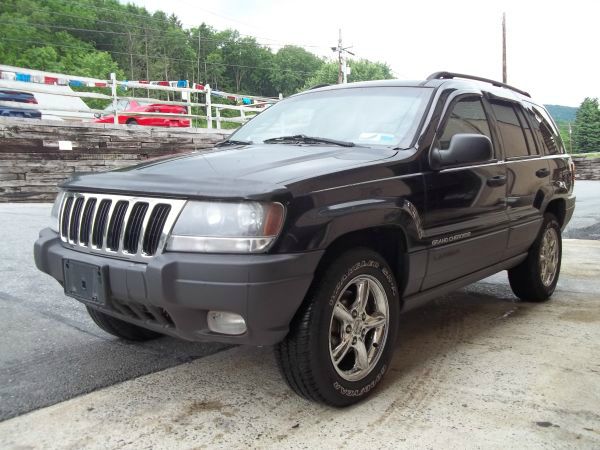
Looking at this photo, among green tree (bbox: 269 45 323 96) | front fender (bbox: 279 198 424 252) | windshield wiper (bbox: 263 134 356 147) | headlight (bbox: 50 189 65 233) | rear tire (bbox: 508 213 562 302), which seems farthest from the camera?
green tree (bbox: 269 45 323 96)

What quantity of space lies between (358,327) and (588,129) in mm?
71011

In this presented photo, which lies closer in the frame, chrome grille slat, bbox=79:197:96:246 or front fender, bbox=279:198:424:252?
A: front fender, bbox=279:198:424:252

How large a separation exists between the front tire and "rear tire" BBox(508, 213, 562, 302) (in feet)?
7.20

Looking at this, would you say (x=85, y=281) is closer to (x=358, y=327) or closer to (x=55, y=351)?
(x=55, y=351)

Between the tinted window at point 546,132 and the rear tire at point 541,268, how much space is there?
625 mm

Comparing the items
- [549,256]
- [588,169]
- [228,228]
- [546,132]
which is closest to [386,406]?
[228,228]

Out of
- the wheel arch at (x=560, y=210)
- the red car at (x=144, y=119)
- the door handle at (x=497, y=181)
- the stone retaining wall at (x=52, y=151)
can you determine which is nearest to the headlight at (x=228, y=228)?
the door handle at (x=497, y=181)

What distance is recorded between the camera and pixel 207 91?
15516 millimetres

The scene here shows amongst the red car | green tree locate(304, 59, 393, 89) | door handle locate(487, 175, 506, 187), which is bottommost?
door handle locate(487, 175, 506, 187)

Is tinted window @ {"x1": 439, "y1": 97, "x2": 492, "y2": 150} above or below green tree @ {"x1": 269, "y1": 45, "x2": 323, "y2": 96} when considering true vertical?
below

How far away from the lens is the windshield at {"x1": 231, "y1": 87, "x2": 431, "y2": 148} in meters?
3.38

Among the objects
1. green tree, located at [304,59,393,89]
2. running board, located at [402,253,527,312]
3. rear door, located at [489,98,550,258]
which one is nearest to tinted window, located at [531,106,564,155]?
rear door, located at [489,98,550,258]

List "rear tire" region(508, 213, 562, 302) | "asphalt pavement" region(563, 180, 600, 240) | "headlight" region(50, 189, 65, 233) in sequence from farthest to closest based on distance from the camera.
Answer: "asphalt pavement" region(563, 180, 600, 240), "rear tire" region(508, 213, 562, 302), "headlight" region(50, 189, 65, 233)

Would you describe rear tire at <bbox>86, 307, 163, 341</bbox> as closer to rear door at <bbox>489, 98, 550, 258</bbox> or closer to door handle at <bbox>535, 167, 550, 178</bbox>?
rear door at <bbox>489, 98, 550, 258</bbox>
